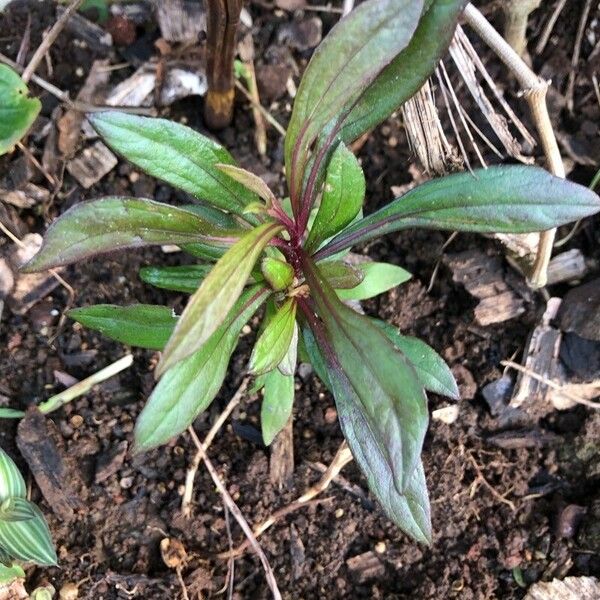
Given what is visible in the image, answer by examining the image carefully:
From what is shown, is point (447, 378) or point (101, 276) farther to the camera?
point (101, 276)

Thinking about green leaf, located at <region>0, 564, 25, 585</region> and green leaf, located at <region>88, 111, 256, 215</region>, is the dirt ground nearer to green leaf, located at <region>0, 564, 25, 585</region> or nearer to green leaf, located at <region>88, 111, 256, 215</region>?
green leaf, located at <region>0, 564, 25, 585</region>

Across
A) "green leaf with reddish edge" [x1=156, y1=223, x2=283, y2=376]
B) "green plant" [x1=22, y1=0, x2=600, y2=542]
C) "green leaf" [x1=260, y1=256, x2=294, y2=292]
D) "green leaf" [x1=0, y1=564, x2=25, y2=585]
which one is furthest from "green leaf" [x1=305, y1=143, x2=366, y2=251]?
"green leaf" [x1=0, y1=564, x2=25, y2=585]

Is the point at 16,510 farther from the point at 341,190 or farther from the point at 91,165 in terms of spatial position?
the point at 341,190

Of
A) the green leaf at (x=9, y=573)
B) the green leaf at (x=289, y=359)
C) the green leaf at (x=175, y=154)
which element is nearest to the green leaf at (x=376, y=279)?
the green leaf at (x=289, y=359)

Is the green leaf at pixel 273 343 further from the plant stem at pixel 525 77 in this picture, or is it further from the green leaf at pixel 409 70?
the plant stem at pixel 525 77

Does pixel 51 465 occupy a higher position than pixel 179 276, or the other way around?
pixel 179 276

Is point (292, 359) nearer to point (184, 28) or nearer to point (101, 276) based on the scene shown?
point (101, 276)

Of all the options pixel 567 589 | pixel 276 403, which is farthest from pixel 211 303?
pixel 567 589

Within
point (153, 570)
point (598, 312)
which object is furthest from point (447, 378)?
point (153, 570)
